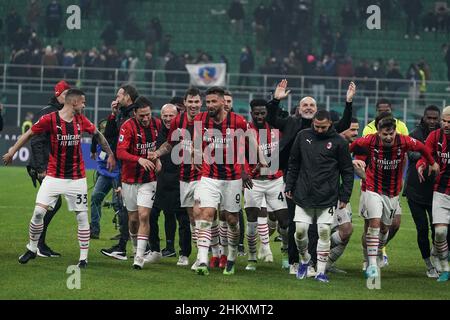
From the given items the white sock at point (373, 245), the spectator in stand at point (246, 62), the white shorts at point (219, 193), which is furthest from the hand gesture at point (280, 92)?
the spectator in stand at point (246, 62)

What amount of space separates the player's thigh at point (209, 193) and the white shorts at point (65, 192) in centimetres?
150

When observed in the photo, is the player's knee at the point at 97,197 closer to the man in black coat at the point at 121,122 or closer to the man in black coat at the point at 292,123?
the man in black coat at the point at 121,122

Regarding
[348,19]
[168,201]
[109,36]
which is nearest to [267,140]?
[168,201]

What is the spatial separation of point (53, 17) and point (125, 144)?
91.8 ft

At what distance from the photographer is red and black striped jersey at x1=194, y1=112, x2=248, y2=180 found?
1366 cm

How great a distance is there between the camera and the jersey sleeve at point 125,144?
1382 cm

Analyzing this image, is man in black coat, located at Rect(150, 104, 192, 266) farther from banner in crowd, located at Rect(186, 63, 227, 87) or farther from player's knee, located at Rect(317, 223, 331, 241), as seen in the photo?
banner in crowd, located at Rect(186, 63, 227, 87)

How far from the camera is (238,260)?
1546cm

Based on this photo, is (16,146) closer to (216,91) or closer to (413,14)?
(216,91)

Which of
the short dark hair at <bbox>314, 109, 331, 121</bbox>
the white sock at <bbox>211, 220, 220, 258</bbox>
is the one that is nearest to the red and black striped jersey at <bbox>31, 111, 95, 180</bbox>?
the white sock at <bbox>211, 220, 220, 258</bbox>

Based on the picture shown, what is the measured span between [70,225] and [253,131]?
645 centimetres

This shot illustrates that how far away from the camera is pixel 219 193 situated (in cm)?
1369

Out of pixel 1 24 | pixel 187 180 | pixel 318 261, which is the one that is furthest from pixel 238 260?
pixel 1 24

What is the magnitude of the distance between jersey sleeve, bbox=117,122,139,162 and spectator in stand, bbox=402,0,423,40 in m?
30.4
